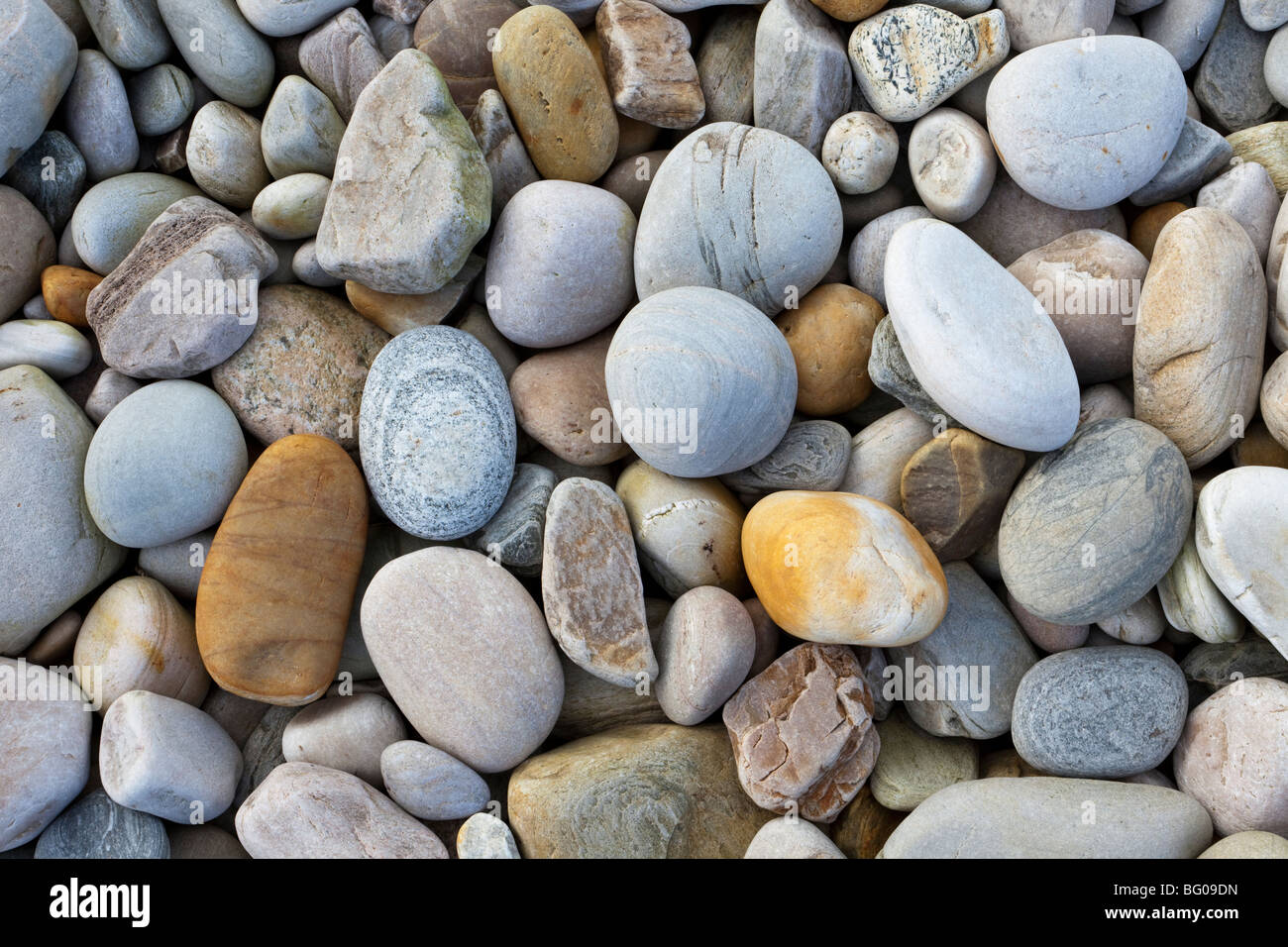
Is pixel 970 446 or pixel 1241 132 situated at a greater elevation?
pixel 1241 132

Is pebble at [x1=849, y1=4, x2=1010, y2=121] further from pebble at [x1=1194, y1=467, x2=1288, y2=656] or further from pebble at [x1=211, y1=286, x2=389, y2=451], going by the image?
pebble at [x1=211, y1=286, x2=389, y2=451]

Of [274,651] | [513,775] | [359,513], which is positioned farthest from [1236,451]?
[274,651]

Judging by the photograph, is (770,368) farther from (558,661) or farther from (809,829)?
(809,829)

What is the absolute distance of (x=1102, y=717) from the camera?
95.0 inches

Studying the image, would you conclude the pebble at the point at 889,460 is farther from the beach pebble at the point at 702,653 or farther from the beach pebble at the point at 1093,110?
the beach pebble at the point at 1093,110

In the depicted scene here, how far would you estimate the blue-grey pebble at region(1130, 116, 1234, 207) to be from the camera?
2.72 m

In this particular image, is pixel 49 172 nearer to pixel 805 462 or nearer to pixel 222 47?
pixel 222 47

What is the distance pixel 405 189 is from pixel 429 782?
1608mm

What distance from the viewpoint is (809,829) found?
2.42m

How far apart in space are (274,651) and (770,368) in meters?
1.53

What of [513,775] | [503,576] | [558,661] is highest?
[503,576]

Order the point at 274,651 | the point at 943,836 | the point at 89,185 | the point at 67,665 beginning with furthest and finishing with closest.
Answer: the point at 89,185, the point at 67,665, the point at 274,651, the point at 943,836

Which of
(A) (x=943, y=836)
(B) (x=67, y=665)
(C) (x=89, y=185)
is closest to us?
(A) (x=943, y=836)

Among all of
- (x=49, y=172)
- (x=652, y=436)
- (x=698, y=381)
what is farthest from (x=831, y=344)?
(x=49, y=172)
